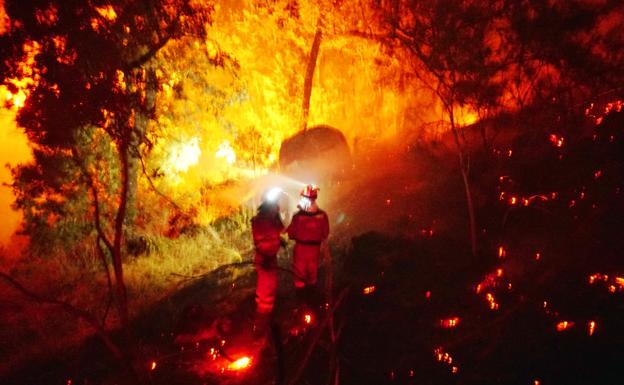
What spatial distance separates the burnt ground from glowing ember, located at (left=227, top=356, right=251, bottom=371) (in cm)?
13

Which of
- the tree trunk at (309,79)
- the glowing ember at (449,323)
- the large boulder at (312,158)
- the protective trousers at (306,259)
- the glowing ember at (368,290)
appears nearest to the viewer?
the protective trousers at (306,259)

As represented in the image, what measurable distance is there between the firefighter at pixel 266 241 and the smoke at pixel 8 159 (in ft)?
29.0

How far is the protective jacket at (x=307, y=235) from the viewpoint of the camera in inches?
255

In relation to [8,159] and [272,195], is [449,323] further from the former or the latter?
[8,159]

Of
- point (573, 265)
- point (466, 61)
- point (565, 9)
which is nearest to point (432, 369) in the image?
point (573, 265)

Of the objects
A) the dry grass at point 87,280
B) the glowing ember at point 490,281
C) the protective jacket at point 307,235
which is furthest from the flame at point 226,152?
the glowing ember at point 490,281

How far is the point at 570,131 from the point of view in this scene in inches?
436

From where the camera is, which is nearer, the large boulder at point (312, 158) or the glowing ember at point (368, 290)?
the glowing ember at point (368, 290)

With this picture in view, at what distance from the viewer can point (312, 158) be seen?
16.3 metres

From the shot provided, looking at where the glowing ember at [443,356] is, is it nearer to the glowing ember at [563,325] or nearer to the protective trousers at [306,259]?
the glowing ember at [563,325]

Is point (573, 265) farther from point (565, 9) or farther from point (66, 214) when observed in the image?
point (66, 214)

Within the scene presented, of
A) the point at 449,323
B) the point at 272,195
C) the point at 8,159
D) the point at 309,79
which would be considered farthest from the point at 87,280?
the point at 309,79

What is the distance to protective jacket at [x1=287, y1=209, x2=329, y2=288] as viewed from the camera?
21.2 feet

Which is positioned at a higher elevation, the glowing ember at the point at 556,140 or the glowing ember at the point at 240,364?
the glowing ember at the point at 556,140
